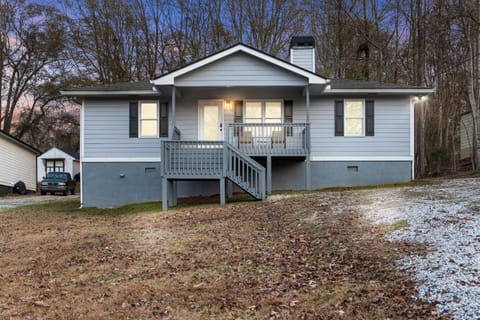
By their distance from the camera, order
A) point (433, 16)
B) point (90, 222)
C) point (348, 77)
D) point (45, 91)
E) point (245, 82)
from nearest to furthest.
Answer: point (90, 222)
point (245, 82)
point (433, 16)
point (348, 77)
point (45, 91)

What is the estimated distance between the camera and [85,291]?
5.01 metres

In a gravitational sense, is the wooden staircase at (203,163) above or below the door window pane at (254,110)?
below

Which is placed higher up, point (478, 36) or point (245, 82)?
point (478, 36)

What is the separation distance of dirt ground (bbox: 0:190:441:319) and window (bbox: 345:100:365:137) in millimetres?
6105

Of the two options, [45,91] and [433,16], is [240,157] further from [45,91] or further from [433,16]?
[45,91]

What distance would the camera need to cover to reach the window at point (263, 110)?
50.1 feet

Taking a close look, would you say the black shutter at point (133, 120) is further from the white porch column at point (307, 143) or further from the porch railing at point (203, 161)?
the white porch column at point (307, 143)

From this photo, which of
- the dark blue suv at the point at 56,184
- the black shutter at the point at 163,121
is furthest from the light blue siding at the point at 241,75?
the dark blue suv at the point at 56,184

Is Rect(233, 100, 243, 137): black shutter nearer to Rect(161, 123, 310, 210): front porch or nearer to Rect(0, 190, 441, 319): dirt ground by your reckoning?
Rect(161, 123, 310, 210): front porch

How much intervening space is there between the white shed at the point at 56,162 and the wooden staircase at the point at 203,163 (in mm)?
23804

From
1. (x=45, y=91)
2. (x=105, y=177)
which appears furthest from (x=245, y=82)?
(x=45, y=91)

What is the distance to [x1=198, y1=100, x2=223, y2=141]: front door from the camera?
15297 millimetres

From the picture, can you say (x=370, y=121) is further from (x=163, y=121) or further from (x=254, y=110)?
(x=163, y=121)

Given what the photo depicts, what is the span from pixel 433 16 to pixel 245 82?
12.8 meters
